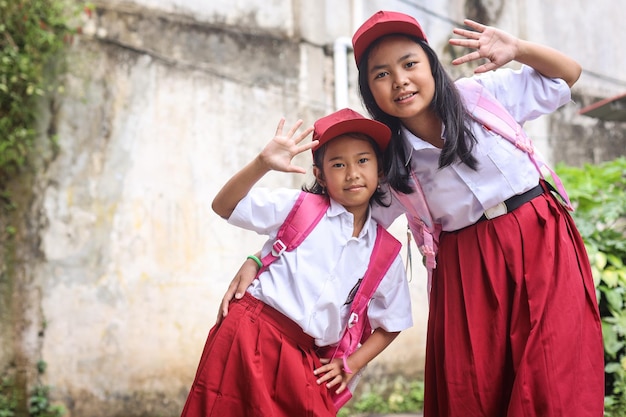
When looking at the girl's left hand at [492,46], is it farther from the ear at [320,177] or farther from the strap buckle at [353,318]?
the strap buckle at [353,318]

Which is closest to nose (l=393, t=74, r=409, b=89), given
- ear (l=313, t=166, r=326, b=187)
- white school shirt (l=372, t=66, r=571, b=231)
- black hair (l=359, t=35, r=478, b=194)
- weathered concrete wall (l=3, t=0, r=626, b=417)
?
black hair (l=359, t=35, r=478, b=194)

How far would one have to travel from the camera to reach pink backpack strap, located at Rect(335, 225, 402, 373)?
8.01 feet

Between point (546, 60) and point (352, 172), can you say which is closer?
point (546, 60)

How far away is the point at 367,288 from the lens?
8.01 ft

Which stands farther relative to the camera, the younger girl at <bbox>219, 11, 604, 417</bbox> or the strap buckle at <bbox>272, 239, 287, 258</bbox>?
the strap buckle at <bbox>272, 239, 287, 258</bbox>

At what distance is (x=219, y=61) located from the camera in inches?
187

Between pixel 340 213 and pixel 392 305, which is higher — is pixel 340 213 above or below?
above

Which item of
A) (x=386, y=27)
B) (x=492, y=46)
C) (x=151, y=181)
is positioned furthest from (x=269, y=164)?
(x=151, y=181)

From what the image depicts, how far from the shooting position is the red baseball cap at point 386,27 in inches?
91.2

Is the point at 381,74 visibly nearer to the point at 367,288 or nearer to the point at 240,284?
the point at 367,288

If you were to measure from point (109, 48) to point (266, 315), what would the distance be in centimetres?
282

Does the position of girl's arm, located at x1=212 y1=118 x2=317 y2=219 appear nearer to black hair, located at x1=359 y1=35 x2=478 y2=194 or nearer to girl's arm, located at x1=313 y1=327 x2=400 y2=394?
black hair, located at x1=359 y1=35 x2=478 y2=194

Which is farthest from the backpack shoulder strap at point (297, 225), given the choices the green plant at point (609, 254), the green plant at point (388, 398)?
the green plant at point (388, 398)

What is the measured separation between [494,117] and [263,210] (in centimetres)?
90
